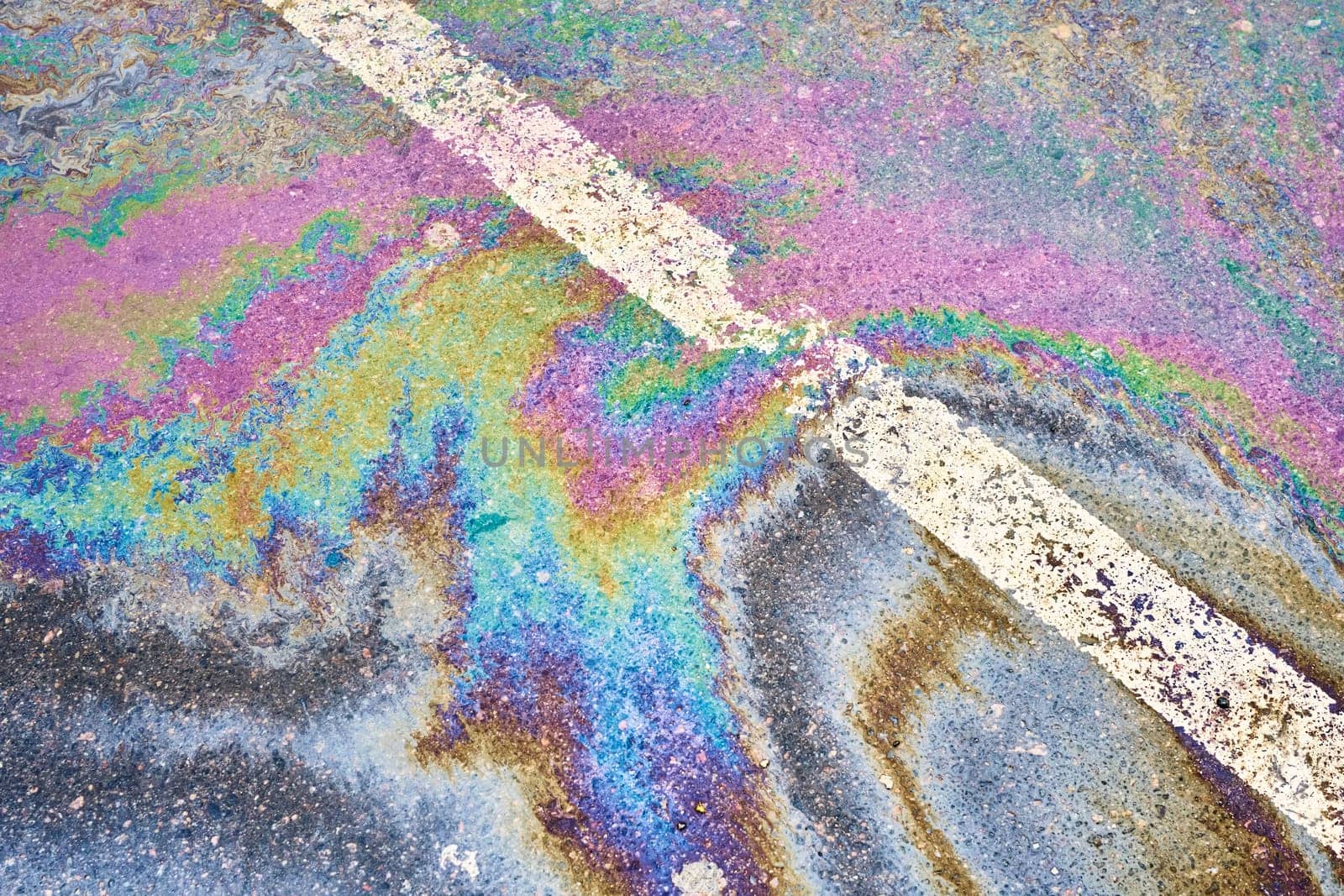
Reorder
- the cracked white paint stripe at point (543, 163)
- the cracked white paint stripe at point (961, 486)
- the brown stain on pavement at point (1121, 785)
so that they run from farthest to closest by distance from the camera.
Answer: the cracked white paint stripe at point (543, 163)
the cracked white paint stripe at point (961, 486)
the brown stain on pavement at point (1121, 785)

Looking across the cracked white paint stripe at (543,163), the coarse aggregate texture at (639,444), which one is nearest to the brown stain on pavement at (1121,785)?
the coarse aggregate texture at (639,444)

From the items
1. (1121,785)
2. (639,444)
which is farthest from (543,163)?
(1121,785)

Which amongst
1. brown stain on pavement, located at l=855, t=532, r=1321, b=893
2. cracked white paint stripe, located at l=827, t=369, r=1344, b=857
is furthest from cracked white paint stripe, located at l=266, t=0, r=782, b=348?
brown stain on pavement, located at l=855, t=532, r=1321, b=893

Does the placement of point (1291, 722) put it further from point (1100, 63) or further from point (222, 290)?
point (222, 290)

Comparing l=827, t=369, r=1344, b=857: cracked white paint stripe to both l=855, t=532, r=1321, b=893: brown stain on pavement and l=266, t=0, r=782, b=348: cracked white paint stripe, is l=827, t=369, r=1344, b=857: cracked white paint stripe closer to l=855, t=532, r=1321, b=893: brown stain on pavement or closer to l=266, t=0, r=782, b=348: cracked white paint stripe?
l=855, t=532, r=1321, b=893: brown stain on pavement

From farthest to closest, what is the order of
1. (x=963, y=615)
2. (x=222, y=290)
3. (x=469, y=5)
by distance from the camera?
1. (x=469, y=5)
2. (x=222, y=290)
3. (x=963, y=615)

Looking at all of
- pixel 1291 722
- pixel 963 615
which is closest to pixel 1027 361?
pixel 963 615

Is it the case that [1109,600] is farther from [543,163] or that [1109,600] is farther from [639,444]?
[543,163]

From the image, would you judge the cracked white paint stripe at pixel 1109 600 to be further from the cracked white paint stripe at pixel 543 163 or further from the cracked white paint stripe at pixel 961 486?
the cracked white paint stripe at pixel 543 163
